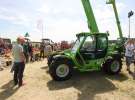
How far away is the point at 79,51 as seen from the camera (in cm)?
1198

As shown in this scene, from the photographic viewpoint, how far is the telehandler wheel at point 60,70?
11.5 meters

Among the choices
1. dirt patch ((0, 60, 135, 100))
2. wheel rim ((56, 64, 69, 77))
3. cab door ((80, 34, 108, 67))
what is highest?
cab door ((80, 34, 108, 67))

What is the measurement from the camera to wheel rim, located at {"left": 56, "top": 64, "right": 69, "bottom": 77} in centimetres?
1152

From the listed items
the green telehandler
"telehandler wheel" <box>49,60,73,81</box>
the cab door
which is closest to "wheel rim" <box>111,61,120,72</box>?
the green telehandler

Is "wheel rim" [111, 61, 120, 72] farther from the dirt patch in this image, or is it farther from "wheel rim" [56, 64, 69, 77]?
"wheel rim" [56, 64, 69, 77]


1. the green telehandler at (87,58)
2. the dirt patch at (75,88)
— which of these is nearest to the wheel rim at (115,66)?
the green telehandler at (87,58)

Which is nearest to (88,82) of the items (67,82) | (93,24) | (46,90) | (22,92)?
(67,82)

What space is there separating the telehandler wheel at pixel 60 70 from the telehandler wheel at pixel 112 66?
1.95 meters

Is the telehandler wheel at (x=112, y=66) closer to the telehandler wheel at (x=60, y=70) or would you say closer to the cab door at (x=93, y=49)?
the cab door at (x=93, y=49)

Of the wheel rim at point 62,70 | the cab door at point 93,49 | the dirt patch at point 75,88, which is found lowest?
the dirt patch at point 75,88

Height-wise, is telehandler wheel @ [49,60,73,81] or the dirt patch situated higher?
telehandler wheel @ [49,60,73,81]

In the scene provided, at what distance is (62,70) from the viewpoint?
458 inches

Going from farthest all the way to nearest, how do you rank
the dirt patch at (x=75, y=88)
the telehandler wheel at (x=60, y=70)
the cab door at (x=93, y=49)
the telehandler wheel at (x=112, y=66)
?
the telehandler wheel at (x=112, y=66)
the cab door at (x=93, y=49)
the telehandler wheel at (x=60, y=70)
the dirt patch at (x=75, y=88)

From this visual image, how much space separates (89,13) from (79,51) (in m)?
3.47
